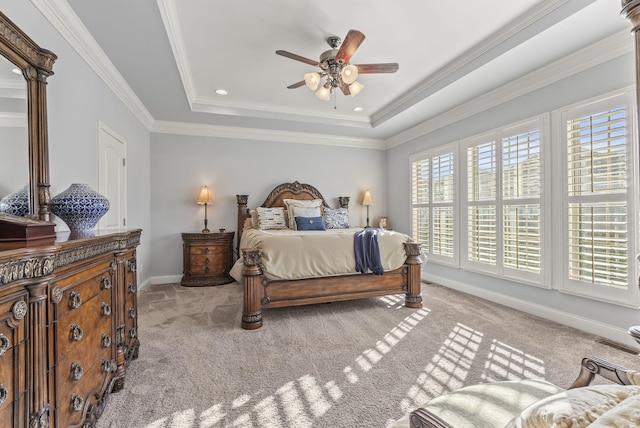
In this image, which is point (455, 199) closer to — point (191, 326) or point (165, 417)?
point (191, 326)

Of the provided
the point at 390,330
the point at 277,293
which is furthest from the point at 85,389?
the point at 390,330

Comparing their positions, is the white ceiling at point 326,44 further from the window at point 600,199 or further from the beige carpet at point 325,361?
the beige carpet at point 325,361

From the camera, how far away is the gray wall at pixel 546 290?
2477 millimetres

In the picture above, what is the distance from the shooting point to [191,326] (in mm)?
2846

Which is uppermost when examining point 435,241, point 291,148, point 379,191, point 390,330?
point 291,148

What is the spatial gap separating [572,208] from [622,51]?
1335mm

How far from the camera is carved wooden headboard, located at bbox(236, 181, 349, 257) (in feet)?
16.1

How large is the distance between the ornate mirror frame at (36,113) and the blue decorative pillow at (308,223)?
3194 millimetres

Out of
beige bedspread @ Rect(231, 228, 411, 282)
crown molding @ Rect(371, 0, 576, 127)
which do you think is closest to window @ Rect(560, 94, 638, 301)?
crown molding @ Rect(371, 0, 576, 127)

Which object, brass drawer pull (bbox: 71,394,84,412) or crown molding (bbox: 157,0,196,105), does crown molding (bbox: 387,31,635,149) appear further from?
brass drawer pull (bbox: 71,394,84,412)

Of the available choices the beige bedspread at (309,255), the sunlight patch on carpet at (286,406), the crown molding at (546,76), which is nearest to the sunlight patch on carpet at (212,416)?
the sunlight patch on carpet at (286,406)

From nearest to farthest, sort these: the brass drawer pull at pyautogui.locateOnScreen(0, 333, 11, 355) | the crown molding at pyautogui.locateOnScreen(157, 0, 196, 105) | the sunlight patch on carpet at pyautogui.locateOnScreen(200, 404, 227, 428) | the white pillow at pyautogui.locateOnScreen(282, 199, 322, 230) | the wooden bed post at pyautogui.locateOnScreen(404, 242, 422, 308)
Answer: the brass drawer pull at pyautogui.locateOnScreen(0, 333, 11, 355), the sunlight patch on carpet at pyautogui.locateOnScreen(200, 404, 227, 428), the crown molding at pyautogui.locateOnScreen(157, 0, 196, 105), the wooden bed post at pyautogui.locateOnScreen(404, 242, 422, 308), the white pillow at pyautogui.locateOnScreen(282, 199, 322, 230)

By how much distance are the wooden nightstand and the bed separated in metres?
1.33

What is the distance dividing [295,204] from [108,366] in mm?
3548
